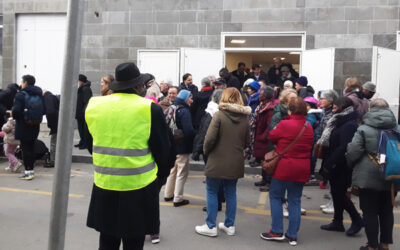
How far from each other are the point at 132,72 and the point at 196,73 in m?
9.11

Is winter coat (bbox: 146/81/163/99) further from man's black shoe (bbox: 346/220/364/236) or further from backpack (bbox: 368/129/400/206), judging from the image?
backpack (bbox: 368/129/400/206)

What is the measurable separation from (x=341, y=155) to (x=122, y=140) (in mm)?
3130

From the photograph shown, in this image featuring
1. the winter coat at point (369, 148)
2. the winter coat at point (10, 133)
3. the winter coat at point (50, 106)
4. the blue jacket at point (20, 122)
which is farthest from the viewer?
the winter coat at point (50, 106)

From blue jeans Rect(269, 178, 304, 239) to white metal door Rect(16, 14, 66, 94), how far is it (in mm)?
10992

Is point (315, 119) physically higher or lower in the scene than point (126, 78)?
lower

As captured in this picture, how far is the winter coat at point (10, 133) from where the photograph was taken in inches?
346

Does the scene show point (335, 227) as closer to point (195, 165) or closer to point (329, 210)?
point (329, 210)

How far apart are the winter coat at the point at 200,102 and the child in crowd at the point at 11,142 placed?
354 centimetres

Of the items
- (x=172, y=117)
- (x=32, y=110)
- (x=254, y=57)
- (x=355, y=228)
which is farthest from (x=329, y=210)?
(x=254, y=57)

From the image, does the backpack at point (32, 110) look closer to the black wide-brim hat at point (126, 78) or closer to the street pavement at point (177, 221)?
the street pavement at point (177, 221)

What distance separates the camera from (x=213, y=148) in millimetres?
5664


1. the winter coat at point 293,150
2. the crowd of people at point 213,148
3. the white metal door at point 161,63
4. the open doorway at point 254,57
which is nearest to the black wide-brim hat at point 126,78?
the crowd of people at point 213,148

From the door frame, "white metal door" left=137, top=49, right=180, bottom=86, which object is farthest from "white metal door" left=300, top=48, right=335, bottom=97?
"white metal door" left=137, top=49, right=180, bottom=86

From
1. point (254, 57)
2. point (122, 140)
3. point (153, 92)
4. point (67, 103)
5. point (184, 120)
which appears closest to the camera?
point (67, 103)
